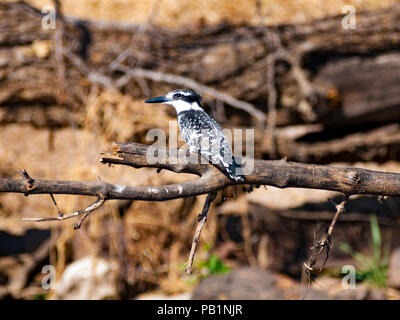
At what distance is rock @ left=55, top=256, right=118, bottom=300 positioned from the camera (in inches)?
203

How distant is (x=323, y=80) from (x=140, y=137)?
2250 mm

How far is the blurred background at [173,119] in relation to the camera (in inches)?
208

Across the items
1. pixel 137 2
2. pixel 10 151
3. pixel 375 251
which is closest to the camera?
pixel 375 251

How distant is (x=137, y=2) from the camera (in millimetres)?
7469

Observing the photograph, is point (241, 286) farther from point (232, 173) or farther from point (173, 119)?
point (232, 173)

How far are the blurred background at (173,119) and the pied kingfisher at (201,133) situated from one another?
Result: 165 cm

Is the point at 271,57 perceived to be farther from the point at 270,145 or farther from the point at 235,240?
the point at 235,240

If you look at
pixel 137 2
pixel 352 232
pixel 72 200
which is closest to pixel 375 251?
pixel 352 232

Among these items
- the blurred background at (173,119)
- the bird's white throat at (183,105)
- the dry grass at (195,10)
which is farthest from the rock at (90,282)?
the dry grass at (195,10)

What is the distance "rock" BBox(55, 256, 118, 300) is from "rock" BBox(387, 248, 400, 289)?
2896 mm

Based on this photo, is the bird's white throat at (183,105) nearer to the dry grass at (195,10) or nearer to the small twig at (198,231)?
the small twig at (198,231)

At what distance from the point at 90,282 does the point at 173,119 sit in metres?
2.08

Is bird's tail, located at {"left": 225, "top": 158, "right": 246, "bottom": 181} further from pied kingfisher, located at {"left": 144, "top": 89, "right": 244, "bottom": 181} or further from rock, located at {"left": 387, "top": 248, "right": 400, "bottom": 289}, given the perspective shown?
rock, located at {"left": 387, "top": 248, "right": 400, "bottom": 289}

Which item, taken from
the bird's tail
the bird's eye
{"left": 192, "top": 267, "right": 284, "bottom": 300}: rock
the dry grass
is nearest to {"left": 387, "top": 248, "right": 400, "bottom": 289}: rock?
{"left": 192, "top": 267, "right": 284, "bottom": 300}: rock
